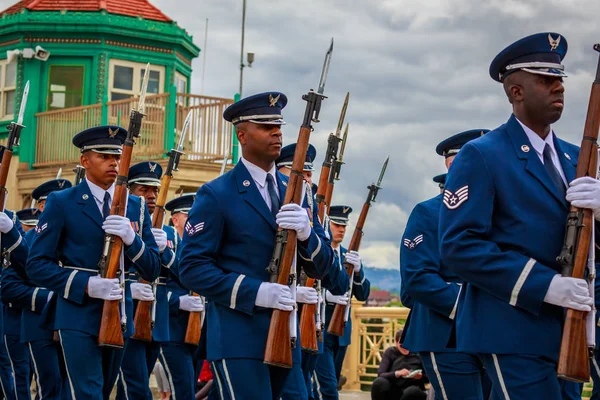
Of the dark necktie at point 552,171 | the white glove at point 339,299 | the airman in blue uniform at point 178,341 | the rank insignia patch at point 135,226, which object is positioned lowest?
the airman in blue uniform at point 178,341

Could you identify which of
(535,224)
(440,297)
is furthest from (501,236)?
(440,297)

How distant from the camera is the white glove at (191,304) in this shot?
1104cm

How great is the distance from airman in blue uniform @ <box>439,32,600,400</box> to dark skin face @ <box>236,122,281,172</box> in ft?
5.34

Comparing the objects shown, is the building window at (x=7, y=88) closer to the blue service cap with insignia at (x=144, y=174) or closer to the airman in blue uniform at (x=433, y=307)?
the blue service cap with insignia at (x=144, y=174)

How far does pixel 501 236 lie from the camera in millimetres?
4887

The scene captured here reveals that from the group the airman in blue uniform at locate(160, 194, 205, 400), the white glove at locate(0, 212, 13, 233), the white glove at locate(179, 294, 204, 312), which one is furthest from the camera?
the white glove at locate(179, 294, 204, 312)

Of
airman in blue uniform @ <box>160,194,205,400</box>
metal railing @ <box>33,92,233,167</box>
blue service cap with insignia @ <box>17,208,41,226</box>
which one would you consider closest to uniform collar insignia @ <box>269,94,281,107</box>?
airman in blue uniform @ <box>160,194,205,400</box>

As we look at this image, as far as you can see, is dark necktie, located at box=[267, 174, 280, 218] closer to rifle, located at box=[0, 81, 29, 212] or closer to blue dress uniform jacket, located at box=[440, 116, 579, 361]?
blue dress uniform jacket, located at box=[440, 116, 579, 361]

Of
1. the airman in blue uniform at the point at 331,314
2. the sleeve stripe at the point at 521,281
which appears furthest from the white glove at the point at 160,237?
the sleeve stripe at the point at 521,281

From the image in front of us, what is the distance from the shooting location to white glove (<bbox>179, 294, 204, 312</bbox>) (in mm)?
11039

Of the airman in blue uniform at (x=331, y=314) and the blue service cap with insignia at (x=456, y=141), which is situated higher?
the blue service cap with insignia at (x=456, y=141)

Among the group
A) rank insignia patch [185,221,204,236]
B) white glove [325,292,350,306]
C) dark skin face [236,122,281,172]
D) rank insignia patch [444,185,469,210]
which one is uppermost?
dark skin face [236,122,281,172]

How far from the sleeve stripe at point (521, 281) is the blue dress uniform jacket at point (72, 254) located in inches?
146

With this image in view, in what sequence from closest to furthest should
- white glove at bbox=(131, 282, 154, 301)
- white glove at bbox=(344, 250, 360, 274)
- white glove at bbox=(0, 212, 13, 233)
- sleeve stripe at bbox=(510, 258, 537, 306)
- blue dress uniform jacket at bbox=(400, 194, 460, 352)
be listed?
sleeve stripe at bbox=(510, 258, 537, 306), blue dress uniform jacket at bbox=(400, 194, 460, 352), white glove at bbox=(0, 212, 13, 233), white glove at bbox=(131, 282, 154, 301), white glove at bbox=(344, 250, 360, 274)
